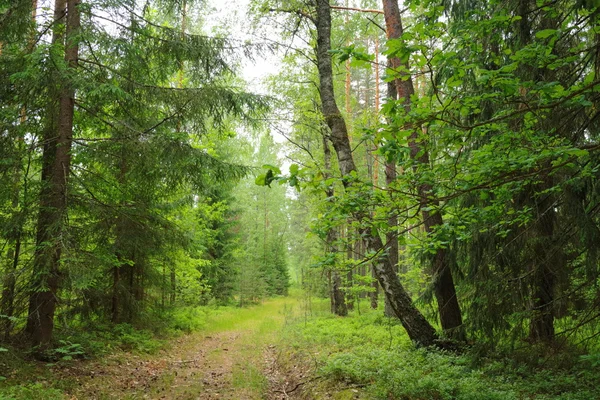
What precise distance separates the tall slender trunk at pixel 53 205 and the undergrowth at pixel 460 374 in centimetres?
499

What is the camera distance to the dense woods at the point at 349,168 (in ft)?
11.0

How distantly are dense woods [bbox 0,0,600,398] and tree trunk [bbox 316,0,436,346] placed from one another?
44mm

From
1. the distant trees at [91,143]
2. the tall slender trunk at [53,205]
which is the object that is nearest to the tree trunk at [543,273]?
the distant trees at [91,143]

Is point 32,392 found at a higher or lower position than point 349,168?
lower

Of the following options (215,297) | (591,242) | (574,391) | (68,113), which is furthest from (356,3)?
(215,297)

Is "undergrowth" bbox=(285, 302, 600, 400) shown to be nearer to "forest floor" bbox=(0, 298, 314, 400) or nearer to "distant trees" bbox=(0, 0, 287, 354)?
"forest floor" bbox=(0, 298, 314, 400)

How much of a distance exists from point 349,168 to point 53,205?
5.52 m

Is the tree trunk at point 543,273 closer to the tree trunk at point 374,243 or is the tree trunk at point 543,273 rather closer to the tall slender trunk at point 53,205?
the tree trunk at point 374,243

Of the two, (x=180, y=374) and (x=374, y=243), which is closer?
(x=374, y=243)

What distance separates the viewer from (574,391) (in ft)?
Answer: 14.3

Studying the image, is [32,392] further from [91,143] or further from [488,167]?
[488,167]

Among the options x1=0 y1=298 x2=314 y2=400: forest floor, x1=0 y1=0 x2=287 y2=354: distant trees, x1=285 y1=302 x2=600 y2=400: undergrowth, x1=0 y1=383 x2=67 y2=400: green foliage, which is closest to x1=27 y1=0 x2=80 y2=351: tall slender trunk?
x1=0 y1=0 x2=287 y2=354: distant trees

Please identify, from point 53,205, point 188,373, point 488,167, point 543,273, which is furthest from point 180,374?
point 488,167

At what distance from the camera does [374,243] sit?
673 cm
